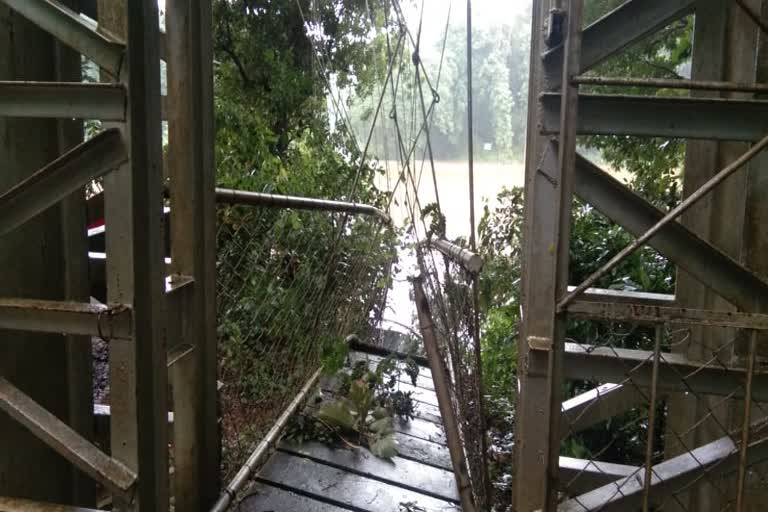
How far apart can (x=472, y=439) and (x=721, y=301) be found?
1.06 meters

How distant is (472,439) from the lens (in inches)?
90.1

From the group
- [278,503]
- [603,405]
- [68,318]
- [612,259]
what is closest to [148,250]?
[68,318]

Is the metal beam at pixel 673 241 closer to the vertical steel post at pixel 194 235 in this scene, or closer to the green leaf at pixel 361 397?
the vertical steel post at pixel 194 235

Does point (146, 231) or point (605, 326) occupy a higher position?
point (146, 231)

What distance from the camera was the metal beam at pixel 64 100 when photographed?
1.41 m

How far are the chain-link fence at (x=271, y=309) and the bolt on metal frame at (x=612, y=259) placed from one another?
139 centimetres

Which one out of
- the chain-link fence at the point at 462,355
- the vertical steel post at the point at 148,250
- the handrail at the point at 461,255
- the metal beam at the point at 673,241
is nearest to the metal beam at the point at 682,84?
the metal beam at the point at 673,241

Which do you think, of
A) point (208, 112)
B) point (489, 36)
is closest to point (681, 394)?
point (208, 112)

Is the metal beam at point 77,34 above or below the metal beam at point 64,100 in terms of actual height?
above

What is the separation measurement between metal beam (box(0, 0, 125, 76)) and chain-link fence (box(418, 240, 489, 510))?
1195 mm

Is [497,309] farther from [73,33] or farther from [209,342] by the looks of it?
[73,33]

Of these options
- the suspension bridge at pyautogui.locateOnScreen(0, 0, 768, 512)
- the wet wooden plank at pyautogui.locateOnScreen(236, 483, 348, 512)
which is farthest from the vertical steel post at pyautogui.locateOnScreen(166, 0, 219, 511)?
the wet wooden plank at pyautogui.locateOnScreen(236, 483, 348, 512)

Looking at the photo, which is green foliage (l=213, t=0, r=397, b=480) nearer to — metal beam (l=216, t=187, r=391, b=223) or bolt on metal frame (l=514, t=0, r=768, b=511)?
metal beam (l=216, t=187, r=391, b=223)

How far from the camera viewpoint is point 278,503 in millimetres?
2225
